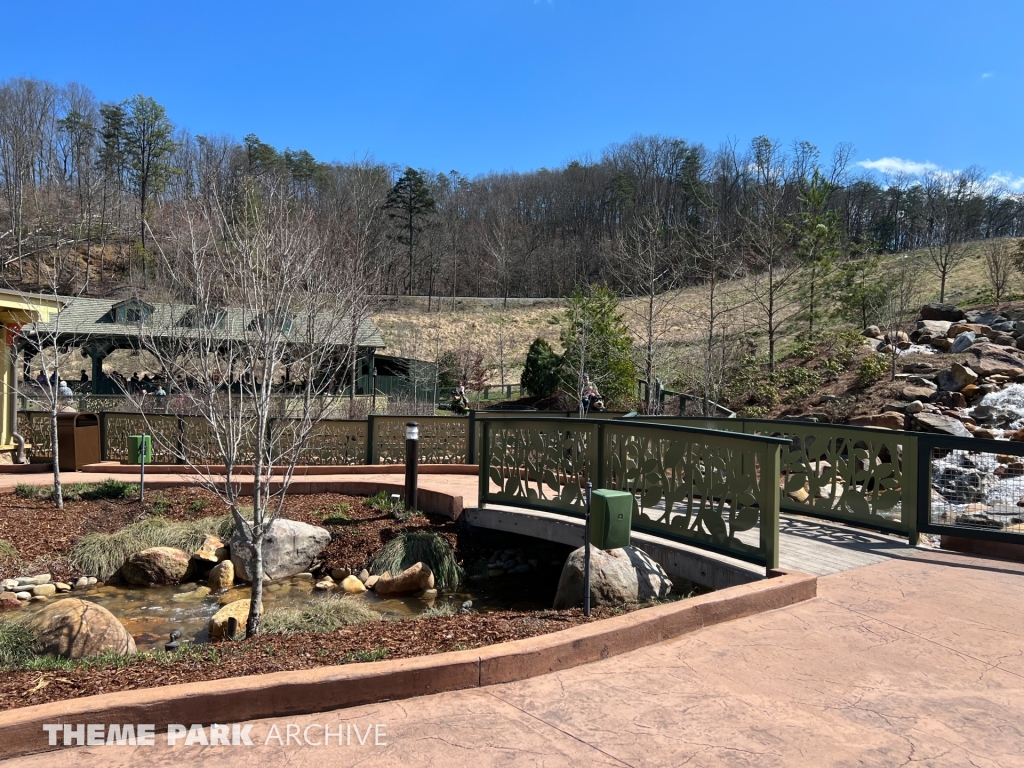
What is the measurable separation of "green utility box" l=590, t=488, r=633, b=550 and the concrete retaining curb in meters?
0.94

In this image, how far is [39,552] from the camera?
979cm

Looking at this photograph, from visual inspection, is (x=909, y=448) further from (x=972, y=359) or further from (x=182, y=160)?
(x=182, y=160)

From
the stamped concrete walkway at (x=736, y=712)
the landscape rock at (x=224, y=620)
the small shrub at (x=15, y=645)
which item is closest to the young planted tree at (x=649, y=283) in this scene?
the landscape rock at (x=224, y=620)

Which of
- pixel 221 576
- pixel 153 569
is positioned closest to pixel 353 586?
pixel 221 576

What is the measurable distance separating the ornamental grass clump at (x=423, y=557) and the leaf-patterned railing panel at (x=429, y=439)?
4.41 meters

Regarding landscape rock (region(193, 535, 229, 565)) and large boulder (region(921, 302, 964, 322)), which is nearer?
landscape rock (region(193, 535, 229, 565))

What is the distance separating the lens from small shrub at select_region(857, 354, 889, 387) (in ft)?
66.3

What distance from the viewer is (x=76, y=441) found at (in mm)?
14289

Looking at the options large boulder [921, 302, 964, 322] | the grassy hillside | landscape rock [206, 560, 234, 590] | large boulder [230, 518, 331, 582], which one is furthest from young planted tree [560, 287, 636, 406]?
landscape rock [206, 560, 234, 590]

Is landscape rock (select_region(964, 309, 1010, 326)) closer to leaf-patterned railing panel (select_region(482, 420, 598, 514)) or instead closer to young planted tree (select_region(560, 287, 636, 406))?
young planted tree (select_region(560, 287, 636, 406))

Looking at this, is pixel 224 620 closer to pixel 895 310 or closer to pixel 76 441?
pixel 76 441

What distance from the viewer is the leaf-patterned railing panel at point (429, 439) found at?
47.3 ft

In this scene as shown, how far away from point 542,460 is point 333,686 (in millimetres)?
5591

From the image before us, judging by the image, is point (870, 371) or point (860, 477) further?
point (870, 371)
